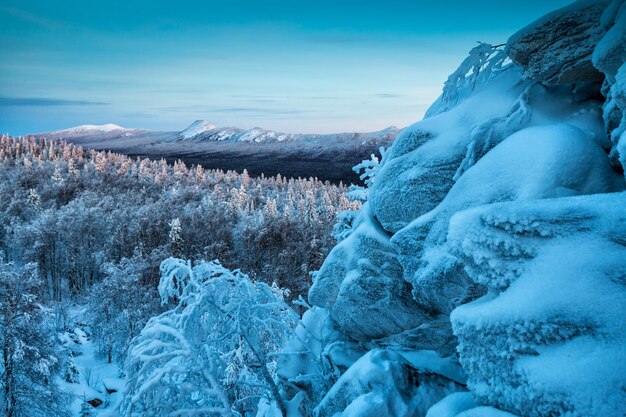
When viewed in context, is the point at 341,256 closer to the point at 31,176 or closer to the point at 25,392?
the point at 25,392

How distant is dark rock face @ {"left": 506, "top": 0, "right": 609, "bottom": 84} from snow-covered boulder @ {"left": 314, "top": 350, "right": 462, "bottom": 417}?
4296 mm

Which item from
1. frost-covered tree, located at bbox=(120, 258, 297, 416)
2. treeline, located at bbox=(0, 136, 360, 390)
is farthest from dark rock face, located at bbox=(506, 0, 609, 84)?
treeline, located at bbox=(0, 136, 360, 390)

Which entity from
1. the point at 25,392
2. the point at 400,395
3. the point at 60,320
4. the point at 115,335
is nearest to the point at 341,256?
the point at 400,395

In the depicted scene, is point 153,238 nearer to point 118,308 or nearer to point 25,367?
point 118,308

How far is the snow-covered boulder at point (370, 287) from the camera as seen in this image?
20.4ft

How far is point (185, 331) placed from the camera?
22.8 feet

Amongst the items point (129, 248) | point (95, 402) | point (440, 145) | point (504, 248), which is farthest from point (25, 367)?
point (129, 248)

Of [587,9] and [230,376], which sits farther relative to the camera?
[230,376]

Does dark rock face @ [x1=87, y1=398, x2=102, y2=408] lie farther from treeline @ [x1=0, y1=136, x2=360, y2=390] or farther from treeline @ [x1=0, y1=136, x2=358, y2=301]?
treeline @ [x1=0, y1=136, x2=358, y2=301]

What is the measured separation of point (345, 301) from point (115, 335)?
2710 cm

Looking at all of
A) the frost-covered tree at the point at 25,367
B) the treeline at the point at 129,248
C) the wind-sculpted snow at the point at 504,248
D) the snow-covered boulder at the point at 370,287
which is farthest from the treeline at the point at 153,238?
the wind-sculpted snow at the point at 504,248

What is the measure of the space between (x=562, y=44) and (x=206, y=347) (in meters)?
6.90

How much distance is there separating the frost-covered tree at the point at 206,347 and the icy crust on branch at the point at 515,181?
368cm

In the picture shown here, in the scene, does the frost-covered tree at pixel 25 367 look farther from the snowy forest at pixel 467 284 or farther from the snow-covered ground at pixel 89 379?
the snowy forest at pixel 467 284
